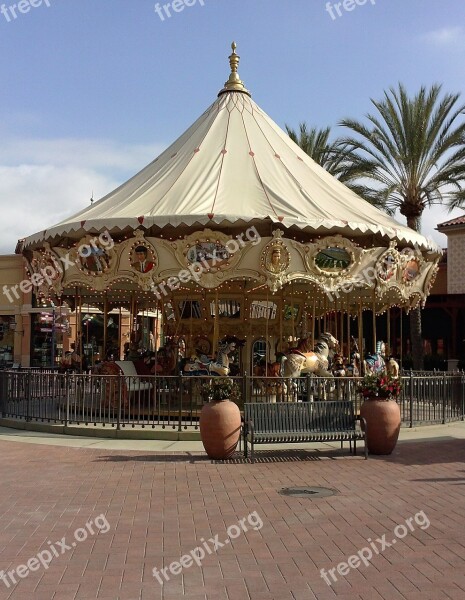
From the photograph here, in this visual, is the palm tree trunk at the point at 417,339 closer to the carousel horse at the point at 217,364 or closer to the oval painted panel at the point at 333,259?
the oval painted panel at the point at 333,259

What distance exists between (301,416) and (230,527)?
15.1 ft

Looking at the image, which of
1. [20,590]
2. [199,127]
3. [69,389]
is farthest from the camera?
[199,127]

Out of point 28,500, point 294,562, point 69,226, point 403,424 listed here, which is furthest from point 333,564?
point 69,226

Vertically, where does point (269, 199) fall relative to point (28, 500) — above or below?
above

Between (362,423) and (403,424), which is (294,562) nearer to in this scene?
(362,423)

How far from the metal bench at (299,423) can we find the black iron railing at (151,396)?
925 millimetres

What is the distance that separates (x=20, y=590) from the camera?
16.4ft

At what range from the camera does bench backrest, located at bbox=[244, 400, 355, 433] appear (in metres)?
11.0

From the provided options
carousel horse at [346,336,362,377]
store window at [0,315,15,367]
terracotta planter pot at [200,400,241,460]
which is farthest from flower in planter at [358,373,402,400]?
store window at [0,315,15,367]

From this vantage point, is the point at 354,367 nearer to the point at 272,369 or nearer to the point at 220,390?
the point at 272,369

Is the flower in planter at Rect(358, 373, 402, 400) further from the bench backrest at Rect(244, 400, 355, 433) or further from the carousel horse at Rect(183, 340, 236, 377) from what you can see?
Answer: the carousel horse at Rect(183, 340, 236, 377)

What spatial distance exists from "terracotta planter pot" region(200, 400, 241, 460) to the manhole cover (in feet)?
7.29

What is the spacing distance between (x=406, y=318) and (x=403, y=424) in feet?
77.3

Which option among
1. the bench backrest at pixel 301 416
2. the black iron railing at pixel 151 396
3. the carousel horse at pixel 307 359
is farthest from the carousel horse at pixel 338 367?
the bench backrest at pixel 301 416
